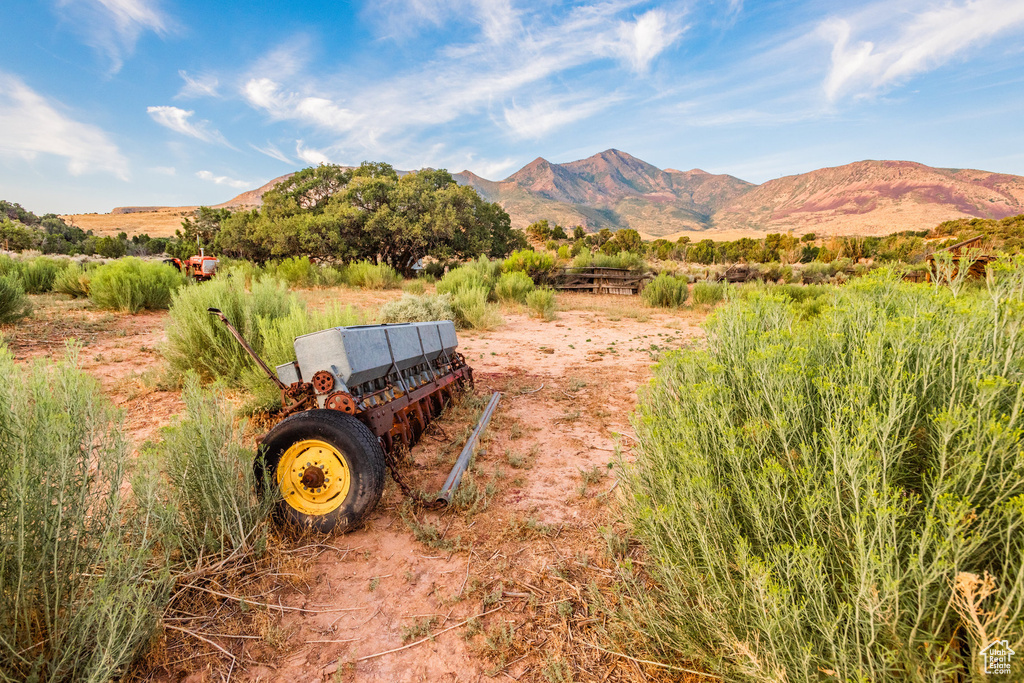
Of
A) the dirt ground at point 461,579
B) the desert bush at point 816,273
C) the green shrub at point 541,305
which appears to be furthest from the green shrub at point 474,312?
the desert bush at point 816,273

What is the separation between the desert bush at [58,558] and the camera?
159 cm

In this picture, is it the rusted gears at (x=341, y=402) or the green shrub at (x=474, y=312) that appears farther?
the green shrub at (x=474, y=312)

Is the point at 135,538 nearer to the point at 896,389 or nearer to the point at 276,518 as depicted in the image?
the point at 276,518

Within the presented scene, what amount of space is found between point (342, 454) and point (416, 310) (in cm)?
733

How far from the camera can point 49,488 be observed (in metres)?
1.74

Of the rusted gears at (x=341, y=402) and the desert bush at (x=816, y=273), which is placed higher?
the rusted gears at (x=341, y=402)

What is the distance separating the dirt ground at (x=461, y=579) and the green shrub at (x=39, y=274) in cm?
1042

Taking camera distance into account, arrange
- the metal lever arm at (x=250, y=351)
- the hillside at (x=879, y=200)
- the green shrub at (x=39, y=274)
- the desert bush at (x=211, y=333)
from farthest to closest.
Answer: the hillside at (x=879, y=200)
the green shrub at (x=39, y=274)
the desert bush at (x=211, y=333)
the metal lever arm at (x=250, y=351)

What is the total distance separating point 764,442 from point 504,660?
60.2 inches

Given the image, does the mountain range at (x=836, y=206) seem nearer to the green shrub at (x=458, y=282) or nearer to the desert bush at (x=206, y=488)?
the green shrub at (x=458, y=282)

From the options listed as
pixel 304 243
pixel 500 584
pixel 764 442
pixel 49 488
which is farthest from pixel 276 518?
pixel 304 243

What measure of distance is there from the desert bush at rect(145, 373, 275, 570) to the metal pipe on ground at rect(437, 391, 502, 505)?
1185 millimetres

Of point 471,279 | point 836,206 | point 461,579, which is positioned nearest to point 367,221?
point 471,279

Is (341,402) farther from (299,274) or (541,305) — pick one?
(299,274)
